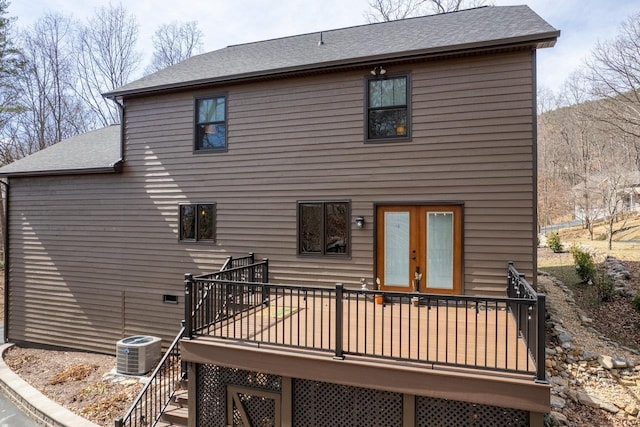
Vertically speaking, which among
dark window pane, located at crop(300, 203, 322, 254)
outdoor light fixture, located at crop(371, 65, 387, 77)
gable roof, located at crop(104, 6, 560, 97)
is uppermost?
gable roof, located at crop(104, 6, 560, 97)

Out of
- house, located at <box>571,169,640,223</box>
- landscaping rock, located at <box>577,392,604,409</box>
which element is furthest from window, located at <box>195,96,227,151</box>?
house, located at <box>571,169,640,223</box>

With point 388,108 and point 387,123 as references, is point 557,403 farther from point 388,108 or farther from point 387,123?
point 388,108

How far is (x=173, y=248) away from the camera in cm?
843

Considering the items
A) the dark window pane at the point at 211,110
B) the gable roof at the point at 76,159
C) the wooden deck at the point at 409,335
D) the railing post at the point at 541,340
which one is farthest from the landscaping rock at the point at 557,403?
the gable roof at the point at 76,159

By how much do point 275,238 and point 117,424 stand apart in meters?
4.01

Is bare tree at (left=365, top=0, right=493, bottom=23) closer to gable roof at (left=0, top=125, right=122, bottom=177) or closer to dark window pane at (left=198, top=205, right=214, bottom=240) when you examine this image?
gable roof at (left=0, top=125, right=122, bottom=177)

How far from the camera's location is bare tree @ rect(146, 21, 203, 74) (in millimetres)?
21500

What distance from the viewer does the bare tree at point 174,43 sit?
21.5 meters

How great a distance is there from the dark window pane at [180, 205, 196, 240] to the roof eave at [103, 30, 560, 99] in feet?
9.17

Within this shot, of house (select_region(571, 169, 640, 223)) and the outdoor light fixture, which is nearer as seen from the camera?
the outdoor light fixture

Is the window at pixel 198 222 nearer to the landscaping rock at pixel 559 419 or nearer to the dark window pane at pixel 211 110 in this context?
the dark window pane at pixel 211 110

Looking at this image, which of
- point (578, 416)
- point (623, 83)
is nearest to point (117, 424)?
point (578, 416)

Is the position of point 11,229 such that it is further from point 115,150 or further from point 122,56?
point 122,56

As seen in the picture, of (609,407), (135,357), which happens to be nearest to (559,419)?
(609,407)
